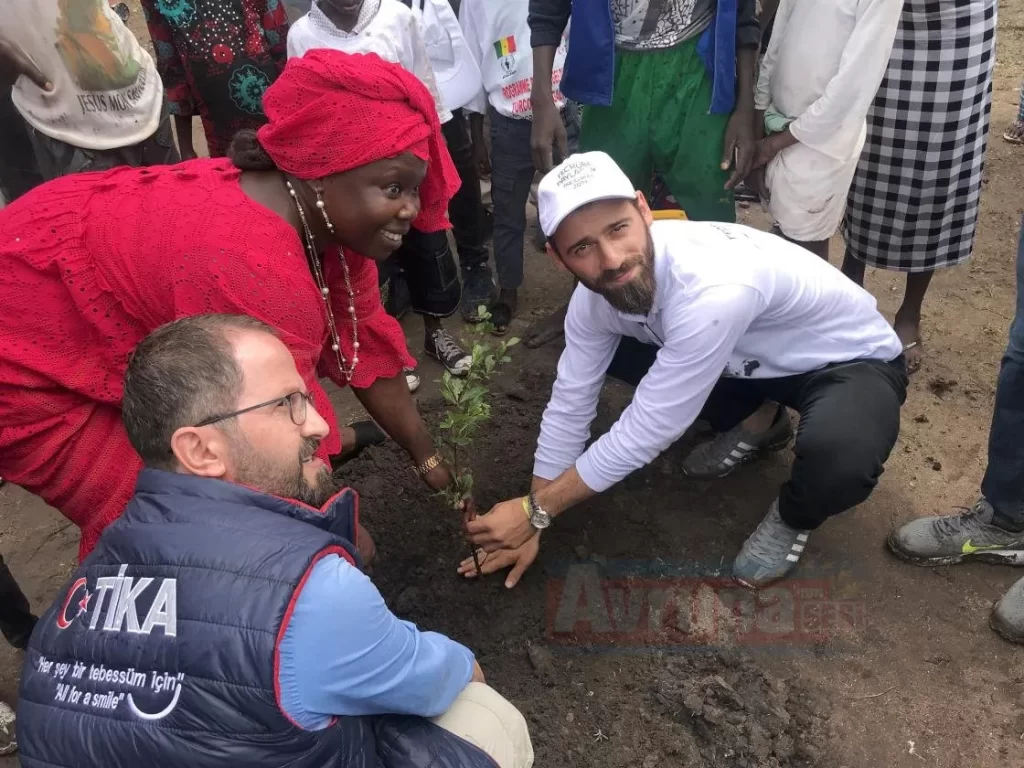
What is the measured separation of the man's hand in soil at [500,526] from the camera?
233cm

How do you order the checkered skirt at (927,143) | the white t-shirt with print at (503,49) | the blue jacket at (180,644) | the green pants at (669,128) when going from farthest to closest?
the white t-shirt with print at (503,49) < the green pants at (669,128) < the checkered skirt at (927,143) < the blue jacket at (180,644)

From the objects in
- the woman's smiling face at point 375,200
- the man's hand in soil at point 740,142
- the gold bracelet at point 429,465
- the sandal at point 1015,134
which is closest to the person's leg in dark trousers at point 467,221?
the man's hand in soil at point 740,142

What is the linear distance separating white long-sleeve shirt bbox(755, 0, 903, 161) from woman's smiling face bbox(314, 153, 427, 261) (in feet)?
5.36

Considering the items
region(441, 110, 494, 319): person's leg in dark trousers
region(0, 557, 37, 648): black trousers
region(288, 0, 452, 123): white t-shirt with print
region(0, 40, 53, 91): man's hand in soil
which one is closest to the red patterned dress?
region(288, 0, 452, 123): white t-shirt with print

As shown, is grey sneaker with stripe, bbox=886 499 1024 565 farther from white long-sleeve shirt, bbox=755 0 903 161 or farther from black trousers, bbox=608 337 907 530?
white long-sleeve shirt, bbox=755 0 903 161

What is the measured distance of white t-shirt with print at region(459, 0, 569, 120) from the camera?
349 cm

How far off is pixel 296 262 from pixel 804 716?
6.03 ft

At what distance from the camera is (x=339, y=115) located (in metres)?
1.77

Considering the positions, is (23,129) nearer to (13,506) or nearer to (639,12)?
(13,506)

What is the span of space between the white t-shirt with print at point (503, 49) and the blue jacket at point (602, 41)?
372 millimetres

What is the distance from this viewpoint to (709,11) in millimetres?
2889

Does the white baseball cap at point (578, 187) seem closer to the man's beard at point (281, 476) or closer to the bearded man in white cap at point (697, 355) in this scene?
the bearded man in white cap at point (697, 355)

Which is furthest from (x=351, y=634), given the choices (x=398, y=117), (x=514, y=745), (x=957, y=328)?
(x=957, y=328)

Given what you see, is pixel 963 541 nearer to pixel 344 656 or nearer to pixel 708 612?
pixel 708 612
